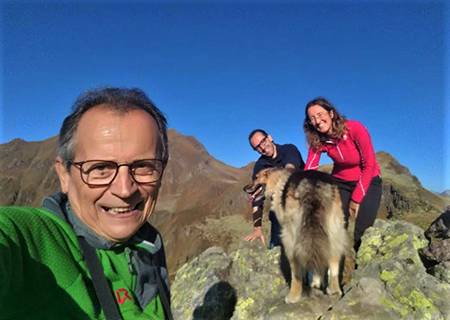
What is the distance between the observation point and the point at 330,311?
4859 millimetres

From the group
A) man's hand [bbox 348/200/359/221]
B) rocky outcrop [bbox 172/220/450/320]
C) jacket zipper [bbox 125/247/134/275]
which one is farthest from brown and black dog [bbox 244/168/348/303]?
jacket zipper [bbox 125/247/134/275]

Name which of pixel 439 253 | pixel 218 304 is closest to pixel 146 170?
pixel 218 304

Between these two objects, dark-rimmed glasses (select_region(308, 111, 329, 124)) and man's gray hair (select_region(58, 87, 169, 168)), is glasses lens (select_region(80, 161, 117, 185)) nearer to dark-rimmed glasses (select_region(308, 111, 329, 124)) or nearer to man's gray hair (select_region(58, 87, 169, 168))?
man's gray hair (select_region(58, 87, 169, 168))

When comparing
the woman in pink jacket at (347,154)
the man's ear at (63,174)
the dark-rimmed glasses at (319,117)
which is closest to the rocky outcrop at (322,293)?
the woman in pink jacket at (347,154)

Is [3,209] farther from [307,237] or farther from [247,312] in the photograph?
[247,312]

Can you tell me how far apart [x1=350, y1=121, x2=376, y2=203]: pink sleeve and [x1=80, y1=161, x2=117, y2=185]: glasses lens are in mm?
5375

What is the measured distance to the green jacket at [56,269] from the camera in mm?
1101

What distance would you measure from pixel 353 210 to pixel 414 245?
1601mm

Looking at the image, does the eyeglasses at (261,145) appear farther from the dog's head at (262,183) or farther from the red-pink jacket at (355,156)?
the red-pink jacket at (355,156)

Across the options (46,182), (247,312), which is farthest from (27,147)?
(247,312)

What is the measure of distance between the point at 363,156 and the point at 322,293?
2884 millimetres

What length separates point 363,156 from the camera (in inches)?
231

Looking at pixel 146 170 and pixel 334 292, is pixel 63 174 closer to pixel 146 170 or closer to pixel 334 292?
pixel 146 170

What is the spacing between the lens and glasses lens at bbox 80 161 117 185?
5.26ft
